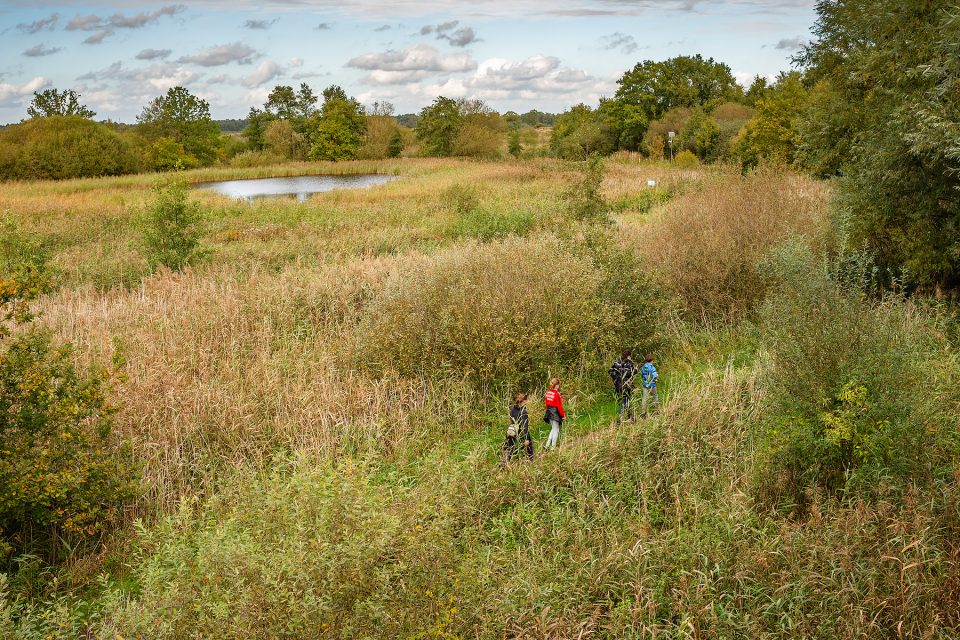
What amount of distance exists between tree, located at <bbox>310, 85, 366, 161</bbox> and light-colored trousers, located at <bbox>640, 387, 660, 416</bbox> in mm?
60671

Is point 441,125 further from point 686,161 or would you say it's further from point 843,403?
point 843,403

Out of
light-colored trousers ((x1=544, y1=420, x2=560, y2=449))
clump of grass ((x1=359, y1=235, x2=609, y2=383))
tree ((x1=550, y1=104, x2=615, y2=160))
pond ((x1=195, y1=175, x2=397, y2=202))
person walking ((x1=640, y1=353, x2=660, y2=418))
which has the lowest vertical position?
light-colored trousers ((x1=544, y1=420, x2=560, y2=449))

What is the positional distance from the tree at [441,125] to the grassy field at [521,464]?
166 feet

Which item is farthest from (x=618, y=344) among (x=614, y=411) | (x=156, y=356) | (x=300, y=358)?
(x=156, y=356)

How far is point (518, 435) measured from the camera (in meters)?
7.49

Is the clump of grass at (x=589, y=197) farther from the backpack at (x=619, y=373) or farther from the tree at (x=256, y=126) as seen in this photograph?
the tree at (x=256, y=126)

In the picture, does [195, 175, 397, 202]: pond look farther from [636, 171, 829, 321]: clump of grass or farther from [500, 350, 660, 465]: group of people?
[500, 350, 660, 465]: group of people

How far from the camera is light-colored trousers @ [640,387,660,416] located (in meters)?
8.38

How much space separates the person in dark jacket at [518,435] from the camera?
750 centimetres

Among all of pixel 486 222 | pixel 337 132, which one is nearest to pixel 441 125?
pixel 337 132

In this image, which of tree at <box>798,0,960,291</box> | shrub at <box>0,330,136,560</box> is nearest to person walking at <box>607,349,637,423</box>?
tree at <box>798,0,960,291</box>


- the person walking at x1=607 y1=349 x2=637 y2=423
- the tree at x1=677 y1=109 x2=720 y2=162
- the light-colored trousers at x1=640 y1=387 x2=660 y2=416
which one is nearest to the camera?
the light-colored trousers at x1=640 y1=387 x2=660 y2=416

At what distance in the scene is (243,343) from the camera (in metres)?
10.7

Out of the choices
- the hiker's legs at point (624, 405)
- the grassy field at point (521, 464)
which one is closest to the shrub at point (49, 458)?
the grassy field at point (521, 464)
